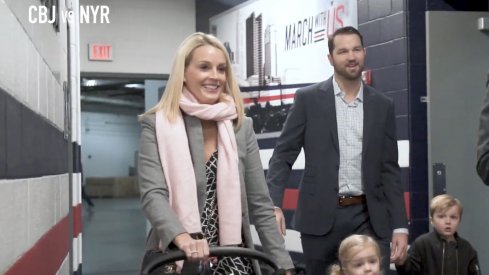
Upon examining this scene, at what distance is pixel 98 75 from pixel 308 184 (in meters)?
6.05

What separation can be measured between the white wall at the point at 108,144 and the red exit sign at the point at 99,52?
19580 millimetres

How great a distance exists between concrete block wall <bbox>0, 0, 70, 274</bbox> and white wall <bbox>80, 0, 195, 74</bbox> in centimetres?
465

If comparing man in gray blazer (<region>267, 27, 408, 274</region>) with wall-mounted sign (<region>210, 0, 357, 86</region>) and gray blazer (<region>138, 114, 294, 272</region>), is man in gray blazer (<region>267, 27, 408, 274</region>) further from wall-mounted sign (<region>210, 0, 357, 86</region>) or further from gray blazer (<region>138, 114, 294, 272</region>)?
wall-mounted sign (<region>210, 0, 357, 86</region>)

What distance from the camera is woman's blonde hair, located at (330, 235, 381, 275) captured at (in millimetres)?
3305

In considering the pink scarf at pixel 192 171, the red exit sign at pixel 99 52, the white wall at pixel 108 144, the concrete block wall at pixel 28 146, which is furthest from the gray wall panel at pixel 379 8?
the white wall at pixel 108 144

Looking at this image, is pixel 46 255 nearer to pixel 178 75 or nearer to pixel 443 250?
pixel 178 75

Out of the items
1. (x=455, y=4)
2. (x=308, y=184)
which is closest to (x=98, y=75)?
(x=455, y=4)

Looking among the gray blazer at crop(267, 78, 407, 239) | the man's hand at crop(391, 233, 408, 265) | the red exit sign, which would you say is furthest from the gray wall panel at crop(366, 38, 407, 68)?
the red exit sign

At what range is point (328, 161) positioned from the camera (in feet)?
12.0

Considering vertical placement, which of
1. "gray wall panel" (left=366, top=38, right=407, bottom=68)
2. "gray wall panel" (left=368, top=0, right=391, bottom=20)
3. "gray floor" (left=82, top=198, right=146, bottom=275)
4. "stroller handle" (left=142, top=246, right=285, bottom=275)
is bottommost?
"gray floor" (left=82, top=198, right=146, bottom=275)

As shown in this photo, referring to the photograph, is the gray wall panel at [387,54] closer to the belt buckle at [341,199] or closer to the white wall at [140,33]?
the belt buckle at [341,199]

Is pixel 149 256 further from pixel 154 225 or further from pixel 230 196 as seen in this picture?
pixel 230 196

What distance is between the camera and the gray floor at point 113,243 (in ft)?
29.0

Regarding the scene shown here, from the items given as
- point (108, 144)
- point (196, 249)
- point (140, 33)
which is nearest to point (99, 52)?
point (140, 33)
